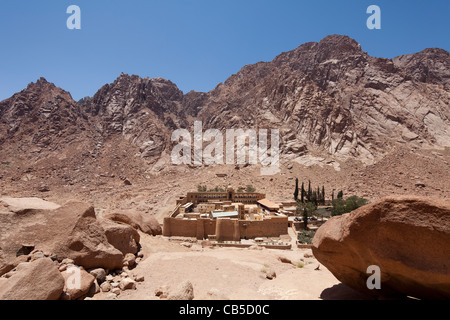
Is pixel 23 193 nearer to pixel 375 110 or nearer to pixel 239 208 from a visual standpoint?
pixel 239 208

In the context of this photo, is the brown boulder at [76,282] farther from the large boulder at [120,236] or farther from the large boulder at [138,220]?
the large boulder at [138,220]

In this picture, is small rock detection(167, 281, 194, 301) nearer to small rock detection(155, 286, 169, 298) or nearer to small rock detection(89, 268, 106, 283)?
small rock detection(155, 286, 169, 298)

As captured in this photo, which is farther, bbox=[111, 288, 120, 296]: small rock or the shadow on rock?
the shadow on rock

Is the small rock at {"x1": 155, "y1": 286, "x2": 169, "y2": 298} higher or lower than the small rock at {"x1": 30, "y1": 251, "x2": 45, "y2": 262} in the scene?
lower

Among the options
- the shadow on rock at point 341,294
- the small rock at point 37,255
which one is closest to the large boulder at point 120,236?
the small rock at point 37,255

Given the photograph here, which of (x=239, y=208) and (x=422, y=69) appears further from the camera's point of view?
(x=422, y=69)

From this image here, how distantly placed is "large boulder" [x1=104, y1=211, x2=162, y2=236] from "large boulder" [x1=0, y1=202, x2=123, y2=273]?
546 cm

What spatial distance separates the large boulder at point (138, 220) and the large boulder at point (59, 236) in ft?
17.9

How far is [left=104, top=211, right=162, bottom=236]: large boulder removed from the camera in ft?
47.7

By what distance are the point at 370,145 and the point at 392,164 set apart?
10763 millimetres

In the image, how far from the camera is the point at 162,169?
70000mm

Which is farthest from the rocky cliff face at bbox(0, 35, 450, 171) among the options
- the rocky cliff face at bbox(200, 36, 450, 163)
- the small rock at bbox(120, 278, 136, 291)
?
the small rock at bbox(120, 278, 136, 291)

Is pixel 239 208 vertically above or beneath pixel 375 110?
beneath
